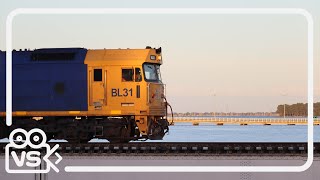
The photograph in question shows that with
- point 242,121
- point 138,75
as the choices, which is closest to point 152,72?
point 138,75

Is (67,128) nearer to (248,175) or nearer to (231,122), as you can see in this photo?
(248,175)

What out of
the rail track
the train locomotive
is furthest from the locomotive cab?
the rail track

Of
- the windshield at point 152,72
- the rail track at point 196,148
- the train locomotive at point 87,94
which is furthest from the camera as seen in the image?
the windshield at point 152,72

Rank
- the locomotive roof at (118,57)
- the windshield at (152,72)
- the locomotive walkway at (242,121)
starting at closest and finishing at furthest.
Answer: the locomotive roof at (118,57)
the windshield at (152,72)
the locomotive walkway at (242,121)

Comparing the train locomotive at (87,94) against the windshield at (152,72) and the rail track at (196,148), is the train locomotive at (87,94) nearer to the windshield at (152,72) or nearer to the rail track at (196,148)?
the windshield at (152,72)

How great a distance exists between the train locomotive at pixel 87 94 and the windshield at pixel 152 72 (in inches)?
1.6

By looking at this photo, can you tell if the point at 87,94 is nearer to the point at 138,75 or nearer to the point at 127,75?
the point at 127,75

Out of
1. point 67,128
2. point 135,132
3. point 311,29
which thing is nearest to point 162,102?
point 135,132

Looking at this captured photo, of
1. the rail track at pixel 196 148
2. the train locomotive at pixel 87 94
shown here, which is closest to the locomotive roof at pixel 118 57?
the train locomotive at pixel 87 94

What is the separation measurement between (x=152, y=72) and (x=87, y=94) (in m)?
2.91

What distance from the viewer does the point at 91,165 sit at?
15633 mm

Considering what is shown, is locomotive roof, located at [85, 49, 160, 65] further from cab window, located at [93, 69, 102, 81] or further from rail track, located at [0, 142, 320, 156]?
rail track, located at [0, 142, 320, 156]

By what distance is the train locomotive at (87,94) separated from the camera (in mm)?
23000

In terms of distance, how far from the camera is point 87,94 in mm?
23484
